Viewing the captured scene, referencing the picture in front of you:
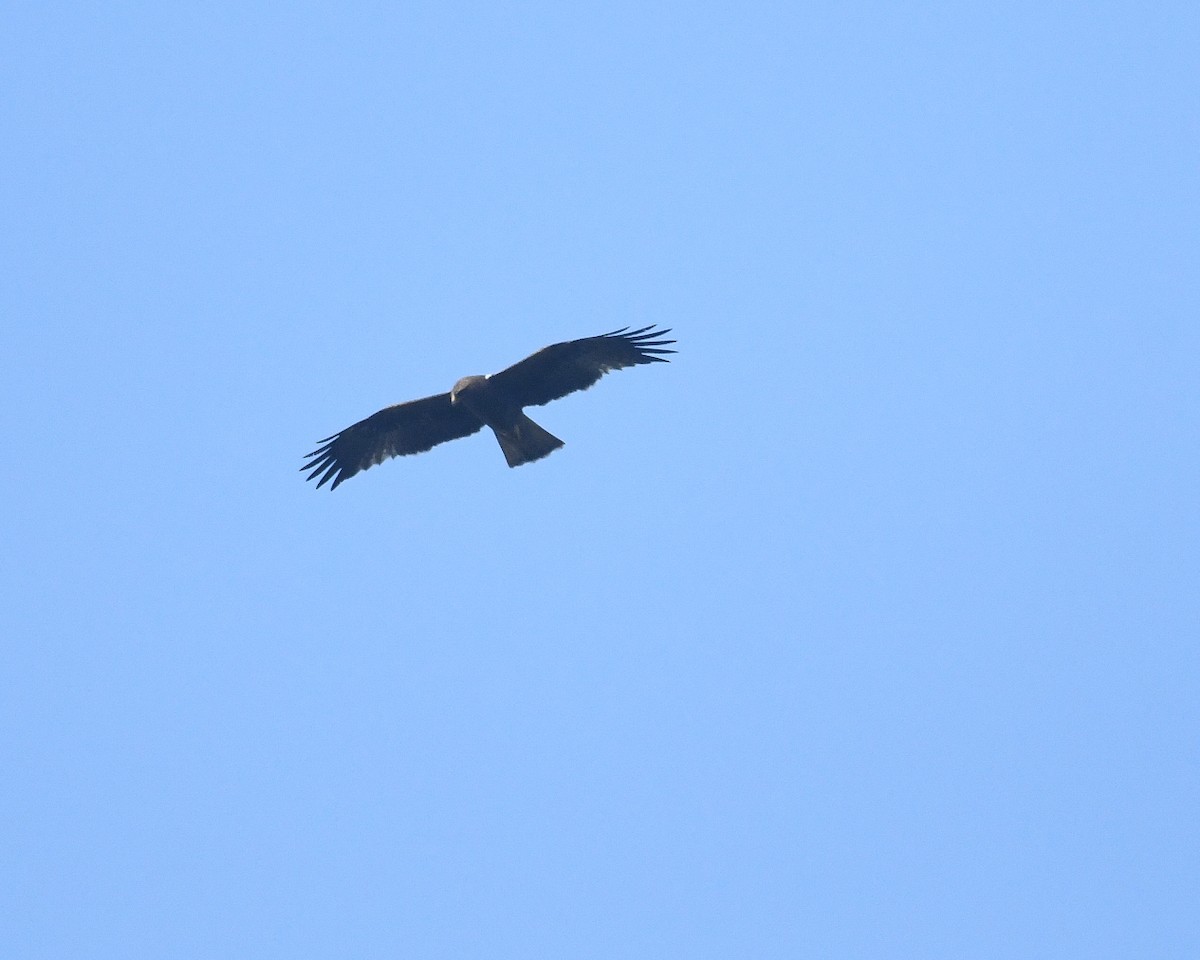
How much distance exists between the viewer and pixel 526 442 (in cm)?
1499

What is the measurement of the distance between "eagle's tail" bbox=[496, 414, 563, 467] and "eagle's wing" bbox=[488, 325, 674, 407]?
0.76 feet

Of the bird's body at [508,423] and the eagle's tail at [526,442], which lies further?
the eagle's tail at [526,442]

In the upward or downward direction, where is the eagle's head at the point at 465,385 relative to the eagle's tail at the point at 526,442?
upward

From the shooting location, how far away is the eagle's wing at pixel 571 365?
14.6 metres

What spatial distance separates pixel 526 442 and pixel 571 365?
0.84 meters

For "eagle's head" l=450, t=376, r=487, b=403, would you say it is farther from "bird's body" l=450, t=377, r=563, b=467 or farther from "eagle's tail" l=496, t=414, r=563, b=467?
"eagle's tail" l=496, t=414, r=563, b=467

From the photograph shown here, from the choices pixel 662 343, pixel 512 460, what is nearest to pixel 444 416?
pixel 512 460

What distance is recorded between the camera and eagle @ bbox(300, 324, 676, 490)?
14.6 metres

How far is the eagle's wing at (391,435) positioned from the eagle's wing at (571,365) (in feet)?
3.11

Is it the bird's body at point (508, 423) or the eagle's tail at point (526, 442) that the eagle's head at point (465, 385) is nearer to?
the bird's body at point (508, 423)

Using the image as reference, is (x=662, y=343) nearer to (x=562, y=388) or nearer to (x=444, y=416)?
(x=562, y=388)

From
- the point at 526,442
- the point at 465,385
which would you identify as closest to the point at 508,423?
the point at 526,442

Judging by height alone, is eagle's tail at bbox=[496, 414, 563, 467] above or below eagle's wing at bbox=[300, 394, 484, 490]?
below

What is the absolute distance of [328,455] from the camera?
1603 centimetres
